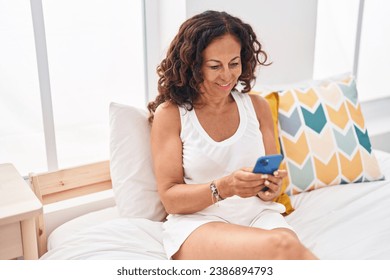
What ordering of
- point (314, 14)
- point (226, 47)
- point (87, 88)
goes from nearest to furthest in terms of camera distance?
1. point (226, 47)
2. point (87, 88)
3. point (314, 14)

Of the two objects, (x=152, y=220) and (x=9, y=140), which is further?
(x=9, y=140)

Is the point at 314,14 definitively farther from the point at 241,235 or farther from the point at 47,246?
the point at 47,246

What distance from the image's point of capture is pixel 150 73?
179cm

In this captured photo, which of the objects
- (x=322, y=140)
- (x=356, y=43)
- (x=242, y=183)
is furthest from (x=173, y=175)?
(x=356, y=43)

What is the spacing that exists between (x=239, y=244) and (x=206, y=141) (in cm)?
32

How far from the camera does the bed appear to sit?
124 cm

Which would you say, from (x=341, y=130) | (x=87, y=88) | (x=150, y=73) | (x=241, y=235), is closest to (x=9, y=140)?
(x=87, y=88)

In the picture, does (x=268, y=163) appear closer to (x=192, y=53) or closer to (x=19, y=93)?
(x=192, y=53)

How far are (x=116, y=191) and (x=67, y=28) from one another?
625 mm

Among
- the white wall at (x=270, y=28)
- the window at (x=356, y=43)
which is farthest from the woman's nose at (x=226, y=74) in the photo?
the window at (x=356, y=43)

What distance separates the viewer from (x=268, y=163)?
1.11 m

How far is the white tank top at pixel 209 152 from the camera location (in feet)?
4.18

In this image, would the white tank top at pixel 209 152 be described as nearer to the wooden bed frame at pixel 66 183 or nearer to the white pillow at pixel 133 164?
the white pillow at pixel 133 164

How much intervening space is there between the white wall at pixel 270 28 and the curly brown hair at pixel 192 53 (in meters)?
0.42
